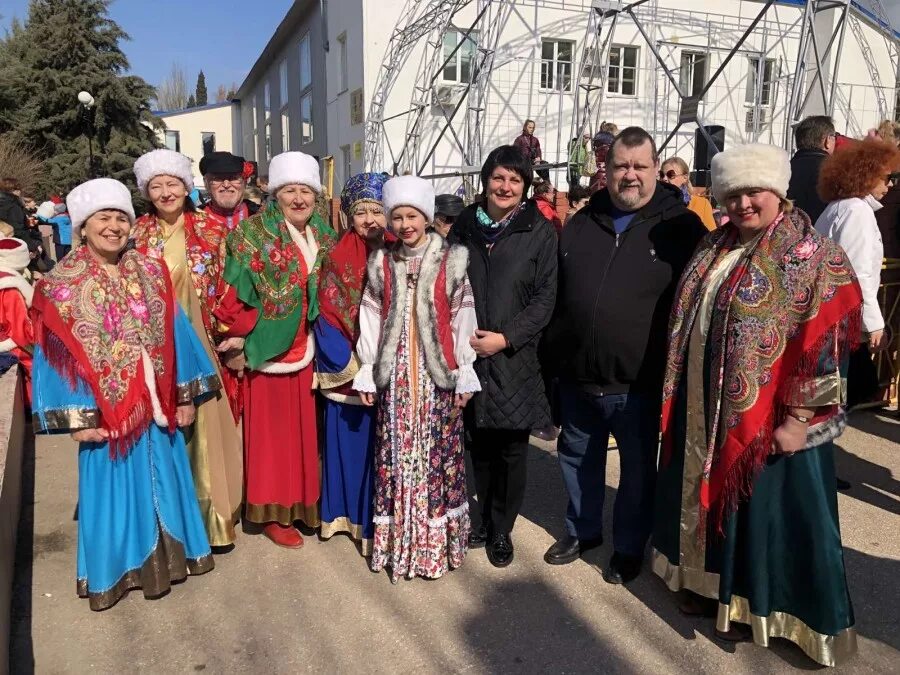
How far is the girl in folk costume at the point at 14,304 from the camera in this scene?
4.71m

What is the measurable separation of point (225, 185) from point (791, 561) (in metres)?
3.27

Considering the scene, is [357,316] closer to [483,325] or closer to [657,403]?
[483,325]

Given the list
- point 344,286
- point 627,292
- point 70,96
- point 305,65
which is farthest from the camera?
point 70,96

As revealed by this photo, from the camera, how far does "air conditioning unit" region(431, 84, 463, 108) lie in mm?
13680

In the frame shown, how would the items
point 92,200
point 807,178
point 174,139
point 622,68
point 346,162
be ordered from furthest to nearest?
point 174,139 < point 346,162 < point 622,68 < point 807,178 < point 92,200

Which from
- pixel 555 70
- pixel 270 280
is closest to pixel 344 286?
pixel 270 280

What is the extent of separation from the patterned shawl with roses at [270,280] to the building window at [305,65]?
1820 cm

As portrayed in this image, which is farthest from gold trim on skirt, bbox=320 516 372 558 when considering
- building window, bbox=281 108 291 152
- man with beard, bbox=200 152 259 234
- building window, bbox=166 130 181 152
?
building window, bbox=166 130 181 152

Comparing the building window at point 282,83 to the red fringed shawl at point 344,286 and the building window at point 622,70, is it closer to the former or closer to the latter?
the building window at point 622,70

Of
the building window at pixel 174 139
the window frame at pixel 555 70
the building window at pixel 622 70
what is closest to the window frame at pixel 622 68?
the building window at pixel 622 70

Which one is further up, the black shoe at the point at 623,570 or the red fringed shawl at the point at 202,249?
the red fringed shawl at the point at 202,249

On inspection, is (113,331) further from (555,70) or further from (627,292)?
(555,70)

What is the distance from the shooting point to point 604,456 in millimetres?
3227

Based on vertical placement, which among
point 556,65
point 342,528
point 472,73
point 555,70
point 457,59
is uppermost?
point 457,59
